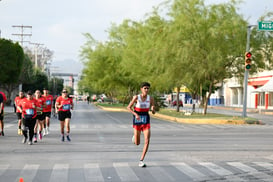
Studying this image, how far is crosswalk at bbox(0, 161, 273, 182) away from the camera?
9.12 m

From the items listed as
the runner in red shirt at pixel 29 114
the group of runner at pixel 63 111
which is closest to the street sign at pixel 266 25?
the group of runner at pixel 63 111

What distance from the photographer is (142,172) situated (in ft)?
32.3

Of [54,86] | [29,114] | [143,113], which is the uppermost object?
[54,86]

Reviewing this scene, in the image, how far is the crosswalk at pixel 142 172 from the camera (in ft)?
29.9

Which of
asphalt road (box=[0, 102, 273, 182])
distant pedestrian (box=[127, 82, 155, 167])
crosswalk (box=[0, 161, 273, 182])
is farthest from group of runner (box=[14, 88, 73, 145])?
distant pedestrian (box=[127, 82, 155, 167])

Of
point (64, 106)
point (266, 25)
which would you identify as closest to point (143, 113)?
point (64, 106)

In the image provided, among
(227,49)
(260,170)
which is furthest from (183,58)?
(260,170)

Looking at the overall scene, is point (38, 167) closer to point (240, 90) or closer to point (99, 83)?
point (99, 83)

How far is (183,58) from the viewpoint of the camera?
113ft

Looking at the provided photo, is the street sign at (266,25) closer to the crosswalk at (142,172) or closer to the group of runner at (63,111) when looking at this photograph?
the group of runner at (63,111)

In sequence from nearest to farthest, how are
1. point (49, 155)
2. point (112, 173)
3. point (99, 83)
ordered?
1. point (112, 173)
2. point (49, 155)
3. point (99, 83)

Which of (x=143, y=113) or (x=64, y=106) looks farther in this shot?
(x=64, y=106)

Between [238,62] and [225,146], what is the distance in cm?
2090

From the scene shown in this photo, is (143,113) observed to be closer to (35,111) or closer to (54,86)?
(35,111)
